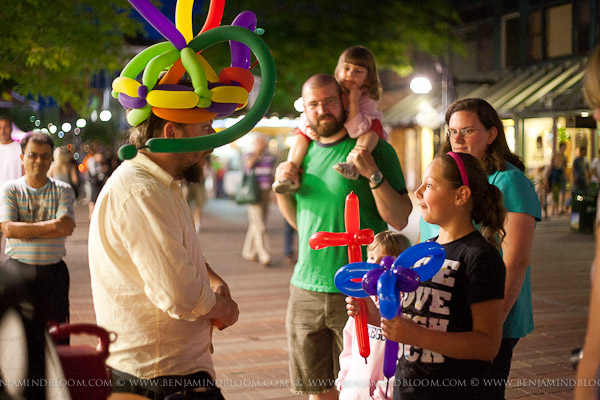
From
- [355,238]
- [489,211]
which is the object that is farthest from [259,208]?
[489,211]

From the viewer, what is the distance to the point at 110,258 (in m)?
2.17

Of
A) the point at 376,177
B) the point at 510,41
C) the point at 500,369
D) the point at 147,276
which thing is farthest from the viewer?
the point at 510,41

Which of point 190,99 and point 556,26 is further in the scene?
point 556,26

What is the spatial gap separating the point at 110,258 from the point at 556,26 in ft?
76.5

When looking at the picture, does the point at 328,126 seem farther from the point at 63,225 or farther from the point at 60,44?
the point at 60,44

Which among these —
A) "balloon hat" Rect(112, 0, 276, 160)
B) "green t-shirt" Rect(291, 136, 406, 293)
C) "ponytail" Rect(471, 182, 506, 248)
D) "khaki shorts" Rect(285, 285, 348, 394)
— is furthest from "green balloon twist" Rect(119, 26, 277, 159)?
"khaki shorts" Rect(285, 285, 348, 394)

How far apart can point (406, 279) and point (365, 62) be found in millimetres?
1910

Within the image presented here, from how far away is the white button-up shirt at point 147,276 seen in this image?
211 cm

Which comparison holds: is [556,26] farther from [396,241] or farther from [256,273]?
[396,241]

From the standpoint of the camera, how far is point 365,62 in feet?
12.2

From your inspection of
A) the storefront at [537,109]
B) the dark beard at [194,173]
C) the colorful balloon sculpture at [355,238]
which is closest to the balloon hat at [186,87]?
the dark beard at [194,173]

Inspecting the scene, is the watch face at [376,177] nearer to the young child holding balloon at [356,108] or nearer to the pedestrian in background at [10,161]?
the young child holding balloon at [356,108]

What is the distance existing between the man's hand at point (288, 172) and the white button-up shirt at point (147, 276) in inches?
54.1

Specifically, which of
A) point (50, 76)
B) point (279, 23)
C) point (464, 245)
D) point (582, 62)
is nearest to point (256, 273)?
point (50, 76)
